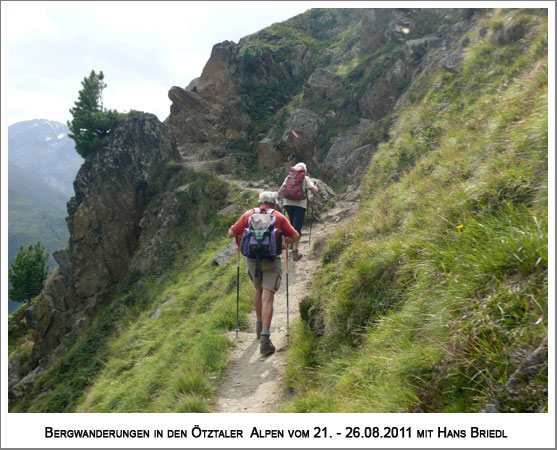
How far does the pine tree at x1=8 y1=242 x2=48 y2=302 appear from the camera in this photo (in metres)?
39.5

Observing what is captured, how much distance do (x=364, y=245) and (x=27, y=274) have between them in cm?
4719

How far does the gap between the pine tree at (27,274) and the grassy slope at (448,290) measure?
45419mm

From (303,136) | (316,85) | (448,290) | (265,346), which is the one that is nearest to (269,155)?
(303,136)

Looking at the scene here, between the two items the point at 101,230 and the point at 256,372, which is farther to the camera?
the point at 101,230

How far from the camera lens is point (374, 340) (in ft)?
12.8

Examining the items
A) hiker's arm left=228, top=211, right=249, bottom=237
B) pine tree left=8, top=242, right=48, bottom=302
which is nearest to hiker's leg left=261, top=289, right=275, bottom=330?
hiker's arm left=228, top=211, right=249, bottom=237

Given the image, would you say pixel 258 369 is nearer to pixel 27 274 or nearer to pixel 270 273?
pixel 270 273

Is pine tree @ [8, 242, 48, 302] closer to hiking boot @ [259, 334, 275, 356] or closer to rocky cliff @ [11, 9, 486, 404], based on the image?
rocky cliff @ [11, 9, 486, 404]

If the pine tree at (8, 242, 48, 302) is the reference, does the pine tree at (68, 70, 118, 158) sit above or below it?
above

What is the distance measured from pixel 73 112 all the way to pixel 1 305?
3087 centimetres

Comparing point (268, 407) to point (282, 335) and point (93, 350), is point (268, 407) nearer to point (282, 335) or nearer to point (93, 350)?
point (282, 335)

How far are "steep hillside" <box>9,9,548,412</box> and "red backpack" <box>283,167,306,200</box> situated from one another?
2159 millimetres

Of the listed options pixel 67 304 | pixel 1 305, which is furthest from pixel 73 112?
pixel 1 305

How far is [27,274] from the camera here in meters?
39.7
